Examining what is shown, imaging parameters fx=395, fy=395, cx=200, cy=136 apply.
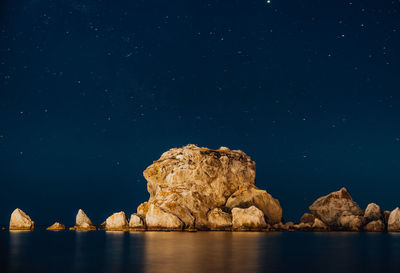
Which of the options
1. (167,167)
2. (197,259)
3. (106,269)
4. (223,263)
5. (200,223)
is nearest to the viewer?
(106,269)

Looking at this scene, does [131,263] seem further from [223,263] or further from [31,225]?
[31,225]

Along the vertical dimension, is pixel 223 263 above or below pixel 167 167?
below

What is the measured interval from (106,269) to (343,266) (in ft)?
58.7

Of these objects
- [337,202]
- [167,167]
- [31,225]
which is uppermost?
[167,167]

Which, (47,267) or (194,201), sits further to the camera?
(194,201)

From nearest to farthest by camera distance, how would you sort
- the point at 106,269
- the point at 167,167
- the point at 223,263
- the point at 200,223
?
the point at 106,269 → the point at 223,263 → the point at 200,223 → the point at 167,167

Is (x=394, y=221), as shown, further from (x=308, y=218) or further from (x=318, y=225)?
(x=308, y=218)

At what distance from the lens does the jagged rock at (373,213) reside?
11100 cm

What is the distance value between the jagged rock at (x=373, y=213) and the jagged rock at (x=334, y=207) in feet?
15.2

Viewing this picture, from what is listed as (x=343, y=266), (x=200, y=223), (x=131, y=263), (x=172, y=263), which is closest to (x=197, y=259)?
(x=172, y=263)

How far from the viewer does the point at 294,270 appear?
90.8ft

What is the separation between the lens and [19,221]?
382 ft

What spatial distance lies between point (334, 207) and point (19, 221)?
93.8m

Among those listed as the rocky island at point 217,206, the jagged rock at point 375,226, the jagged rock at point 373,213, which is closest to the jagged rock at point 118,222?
the rocky island at point 217,206
